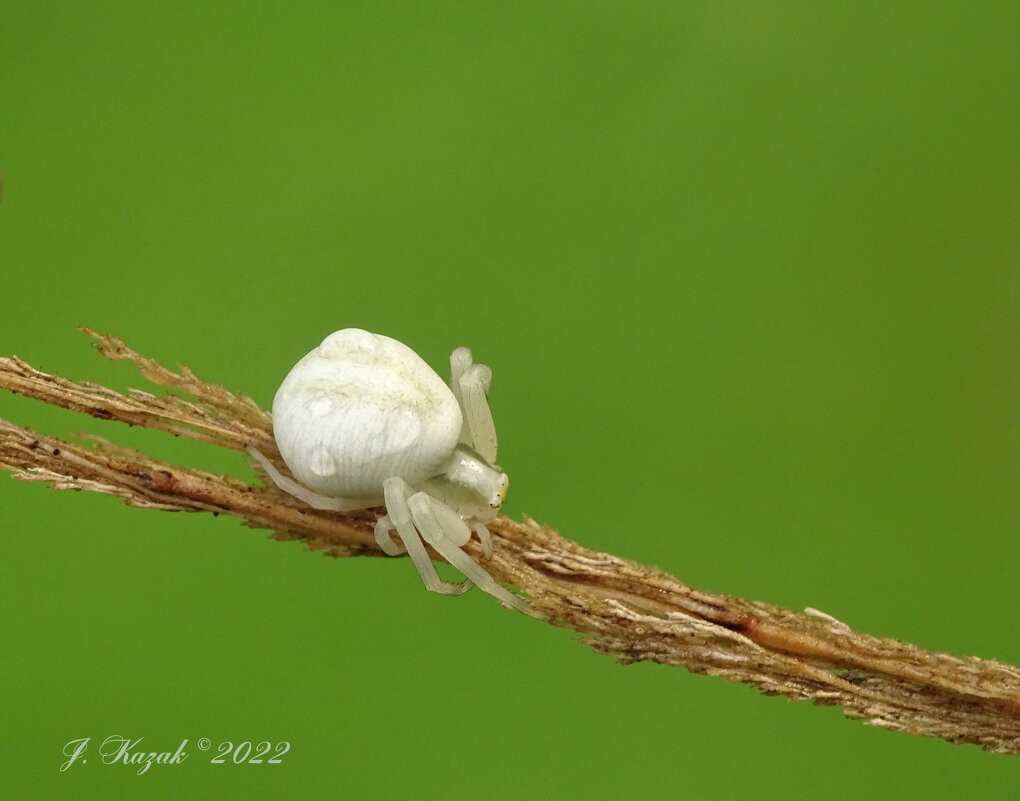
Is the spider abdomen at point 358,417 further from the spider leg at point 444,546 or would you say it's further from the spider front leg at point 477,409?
the spider front leg at point 477,409

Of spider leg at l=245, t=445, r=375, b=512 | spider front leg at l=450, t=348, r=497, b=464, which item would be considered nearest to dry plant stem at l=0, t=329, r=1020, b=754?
spider leg at l=245, t=445, r=375, b=512

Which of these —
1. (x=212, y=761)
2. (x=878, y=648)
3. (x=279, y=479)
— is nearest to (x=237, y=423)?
(x=279, y=479)

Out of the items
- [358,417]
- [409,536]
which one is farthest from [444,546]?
[358,417]

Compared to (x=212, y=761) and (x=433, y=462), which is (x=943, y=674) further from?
(x=212, y=761)

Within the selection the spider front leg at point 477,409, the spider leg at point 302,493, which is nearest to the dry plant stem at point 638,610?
the spider leg at point 302,493

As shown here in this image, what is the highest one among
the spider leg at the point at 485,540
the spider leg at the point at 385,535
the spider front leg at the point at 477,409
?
the spider front leg at the point at 477,409

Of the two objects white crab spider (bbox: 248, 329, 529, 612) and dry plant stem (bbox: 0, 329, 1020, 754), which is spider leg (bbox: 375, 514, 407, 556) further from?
dry plant stem (bbox: 0, 329, 1020, 754)

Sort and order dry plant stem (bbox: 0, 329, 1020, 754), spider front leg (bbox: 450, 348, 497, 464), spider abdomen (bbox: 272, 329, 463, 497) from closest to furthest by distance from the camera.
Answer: dry plant stem (bbox: 0, 329, 1020, 754) → spider abdomen (bbox: 272, 329, 463, 497) → spider front leg (bbox: 450, 348, 497, 464)
